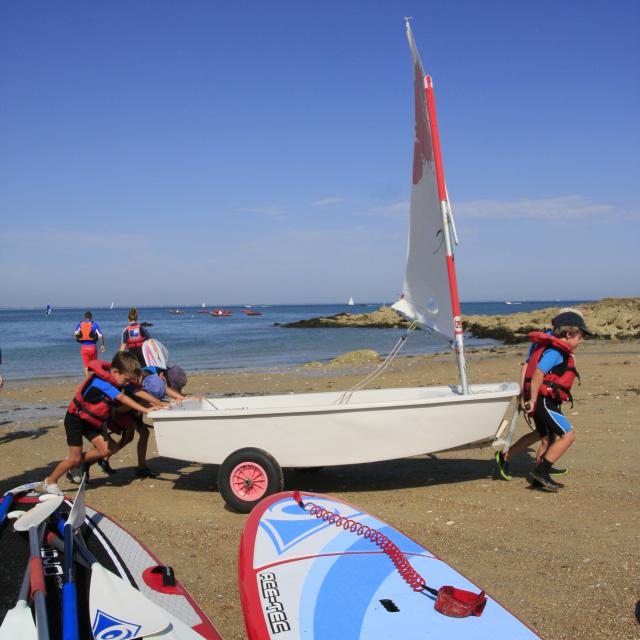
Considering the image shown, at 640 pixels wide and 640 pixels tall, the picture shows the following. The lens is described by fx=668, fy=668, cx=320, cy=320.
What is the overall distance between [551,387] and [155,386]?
156 inches

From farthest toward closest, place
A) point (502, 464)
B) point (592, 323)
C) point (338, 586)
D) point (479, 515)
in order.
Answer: point (592, 323) < point (502, 464) < point (479, 515) < point (338, 586)

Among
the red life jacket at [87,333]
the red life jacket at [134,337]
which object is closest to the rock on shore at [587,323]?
the red life jacket at [87,333]

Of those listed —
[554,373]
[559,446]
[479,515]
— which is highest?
[554,373]

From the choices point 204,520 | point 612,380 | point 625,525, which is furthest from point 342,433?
point 612,380

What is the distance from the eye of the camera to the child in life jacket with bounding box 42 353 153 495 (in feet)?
20.2

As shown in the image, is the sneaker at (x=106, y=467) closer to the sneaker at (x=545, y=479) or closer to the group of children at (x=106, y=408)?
the group of children at (x=106, y=408)

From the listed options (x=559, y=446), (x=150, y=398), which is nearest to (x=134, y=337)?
(x=150, y=398)

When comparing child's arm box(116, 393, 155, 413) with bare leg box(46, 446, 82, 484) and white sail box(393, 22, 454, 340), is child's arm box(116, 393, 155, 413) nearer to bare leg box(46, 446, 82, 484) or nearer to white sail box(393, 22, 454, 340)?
bare leg box(46, 446, 82, 484)

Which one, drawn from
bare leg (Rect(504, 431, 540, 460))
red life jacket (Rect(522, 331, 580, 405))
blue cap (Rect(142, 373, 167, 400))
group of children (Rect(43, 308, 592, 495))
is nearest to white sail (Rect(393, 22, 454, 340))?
red life jacket (Rect(522, 331, 580, 405))

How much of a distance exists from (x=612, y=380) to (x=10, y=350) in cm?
3001

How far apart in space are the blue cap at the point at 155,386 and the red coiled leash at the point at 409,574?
2826 mm

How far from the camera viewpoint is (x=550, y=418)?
605 cm

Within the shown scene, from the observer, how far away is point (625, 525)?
520 centimetres

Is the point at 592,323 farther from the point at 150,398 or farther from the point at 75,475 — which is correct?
the point at 75,475
